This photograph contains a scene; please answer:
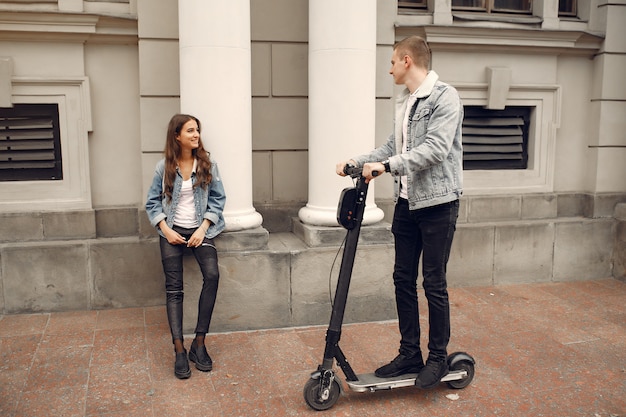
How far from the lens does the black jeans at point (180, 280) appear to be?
183 inches

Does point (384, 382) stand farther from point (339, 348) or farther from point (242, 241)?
point (242, 241)

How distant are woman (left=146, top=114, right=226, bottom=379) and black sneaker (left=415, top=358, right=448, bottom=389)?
1.59m

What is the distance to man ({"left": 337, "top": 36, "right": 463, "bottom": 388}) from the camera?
3.71m

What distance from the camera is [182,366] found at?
445cm

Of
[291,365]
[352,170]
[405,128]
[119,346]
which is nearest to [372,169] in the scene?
[352,170]

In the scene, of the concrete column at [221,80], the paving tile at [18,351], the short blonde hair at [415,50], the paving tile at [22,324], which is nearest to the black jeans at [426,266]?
the short blonde hair at [415,50]

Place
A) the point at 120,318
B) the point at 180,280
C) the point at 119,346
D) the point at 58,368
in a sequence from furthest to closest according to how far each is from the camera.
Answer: the point at 120,318 < the point at 119,346 < the point at 180,280 < the point at 58,368

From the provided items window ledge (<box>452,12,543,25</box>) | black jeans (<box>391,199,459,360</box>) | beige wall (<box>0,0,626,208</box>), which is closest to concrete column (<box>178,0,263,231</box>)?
beige wall (<box>0,0,626,208</box>)

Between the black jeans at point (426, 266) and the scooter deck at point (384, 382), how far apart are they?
19 centimetres

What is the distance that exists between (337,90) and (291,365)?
95.8 inches

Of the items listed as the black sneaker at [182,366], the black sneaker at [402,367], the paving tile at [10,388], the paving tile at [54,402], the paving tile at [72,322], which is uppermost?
the black sneaker at [402,367]

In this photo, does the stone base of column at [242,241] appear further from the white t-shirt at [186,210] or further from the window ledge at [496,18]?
the window ledge at [496,18]

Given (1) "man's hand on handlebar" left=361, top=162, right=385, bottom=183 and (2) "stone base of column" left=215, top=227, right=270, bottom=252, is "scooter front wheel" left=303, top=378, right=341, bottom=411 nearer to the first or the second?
(1) "man's hand on handlebar" left=361, top=162, right=385, bottom=183

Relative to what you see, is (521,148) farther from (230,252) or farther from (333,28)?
(230,252)
